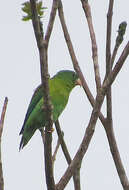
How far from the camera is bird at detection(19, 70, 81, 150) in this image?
5430 mm

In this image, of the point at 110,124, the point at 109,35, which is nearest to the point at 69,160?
the point at 110,124

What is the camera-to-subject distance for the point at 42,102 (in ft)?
17.5

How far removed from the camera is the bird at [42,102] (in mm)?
5430

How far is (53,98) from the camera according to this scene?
5.64m

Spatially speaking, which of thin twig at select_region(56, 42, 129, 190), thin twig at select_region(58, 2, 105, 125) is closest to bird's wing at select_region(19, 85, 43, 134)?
thin twig at select_region(58, 2, 105, 125)

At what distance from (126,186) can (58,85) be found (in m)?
2.80

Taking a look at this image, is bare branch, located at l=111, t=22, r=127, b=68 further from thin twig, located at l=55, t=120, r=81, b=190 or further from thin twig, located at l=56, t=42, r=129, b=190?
thin twig, located at l=55, t=120, r=81, b=190

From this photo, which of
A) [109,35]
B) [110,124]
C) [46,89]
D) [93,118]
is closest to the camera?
[46,89]

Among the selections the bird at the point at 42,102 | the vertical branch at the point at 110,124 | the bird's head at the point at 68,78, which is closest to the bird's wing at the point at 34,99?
the bird at the point at 42,102

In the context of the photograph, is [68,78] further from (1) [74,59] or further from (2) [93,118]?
(2) [93,118]

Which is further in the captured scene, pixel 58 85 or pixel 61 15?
pixel 58 85

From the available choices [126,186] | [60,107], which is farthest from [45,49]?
[60,107]

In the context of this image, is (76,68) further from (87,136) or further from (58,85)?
(58,85)

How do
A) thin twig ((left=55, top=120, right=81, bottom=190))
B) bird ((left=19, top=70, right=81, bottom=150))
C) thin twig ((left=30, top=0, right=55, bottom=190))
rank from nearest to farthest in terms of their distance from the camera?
thin twig ((left=30, top=0, right=55, bottom=190)) < thin twig ((left=55, top=120, right=81, bottom=190)) < bird ((left=19, top=70, right=81, bottom=150))
